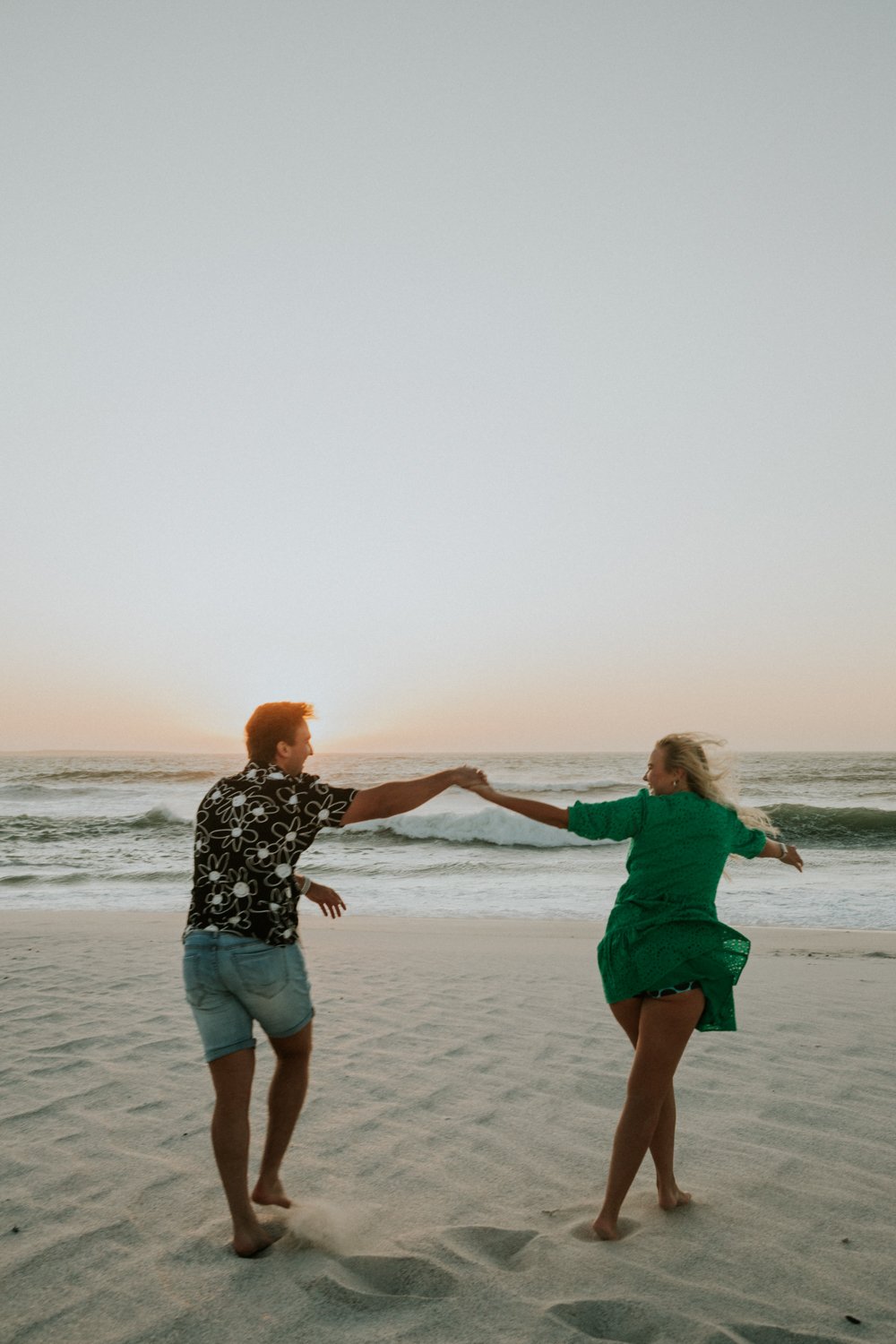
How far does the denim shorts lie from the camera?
320 cm

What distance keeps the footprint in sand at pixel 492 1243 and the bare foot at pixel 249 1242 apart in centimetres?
65

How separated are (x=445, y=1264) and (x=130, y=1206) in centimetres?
131

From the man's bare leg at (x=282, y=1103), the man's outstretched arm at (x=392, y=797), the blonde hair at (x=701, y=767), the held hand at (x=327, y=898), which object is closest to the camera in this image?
the man's outstretched arm at (x=392, y=797)

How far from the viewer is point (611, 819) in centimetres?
343

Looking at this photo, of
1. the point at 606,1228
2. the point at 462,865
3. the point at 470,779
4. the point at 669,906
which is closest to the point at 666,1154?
the point at 606,1228

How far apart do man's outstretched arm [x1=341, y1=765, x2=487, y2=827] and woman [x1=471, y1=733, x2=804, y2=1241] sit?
1.17 feet

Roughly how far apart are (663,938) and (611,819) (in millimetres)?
468

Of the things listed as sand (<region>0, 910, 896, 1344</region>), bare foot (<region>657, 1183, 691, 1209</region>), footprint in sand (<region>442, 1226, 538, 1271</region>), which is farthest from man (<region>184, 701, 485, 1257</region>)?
bare foot (<region>657, 1183, 691, 1209</region>)

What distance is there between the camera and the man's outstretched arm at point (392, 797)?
10.8ft

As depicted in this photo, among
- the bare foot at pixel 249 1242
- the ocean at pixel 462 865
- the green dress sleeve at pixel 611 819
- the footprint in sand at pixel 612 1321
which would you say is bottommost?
the ocean at pixel 462 865

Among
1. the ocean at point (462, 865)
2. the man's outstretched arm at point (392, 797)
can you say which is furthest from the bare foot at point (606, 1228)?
the ocean at point (462, 865)

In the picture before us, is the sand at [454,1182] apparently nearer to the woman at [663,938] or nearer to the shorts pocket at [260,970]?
the woman at [663,938]

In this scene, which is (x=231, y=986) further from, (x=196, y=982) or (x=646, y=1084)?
(x=646, y=1084)

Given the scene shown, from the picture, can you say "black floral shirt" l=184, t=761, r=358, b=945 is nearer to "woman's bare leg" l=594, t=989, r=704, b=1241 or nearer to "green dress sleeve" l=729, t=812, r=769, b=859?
"woman's bare leg" l=594, t=989, r=704, b=1241
